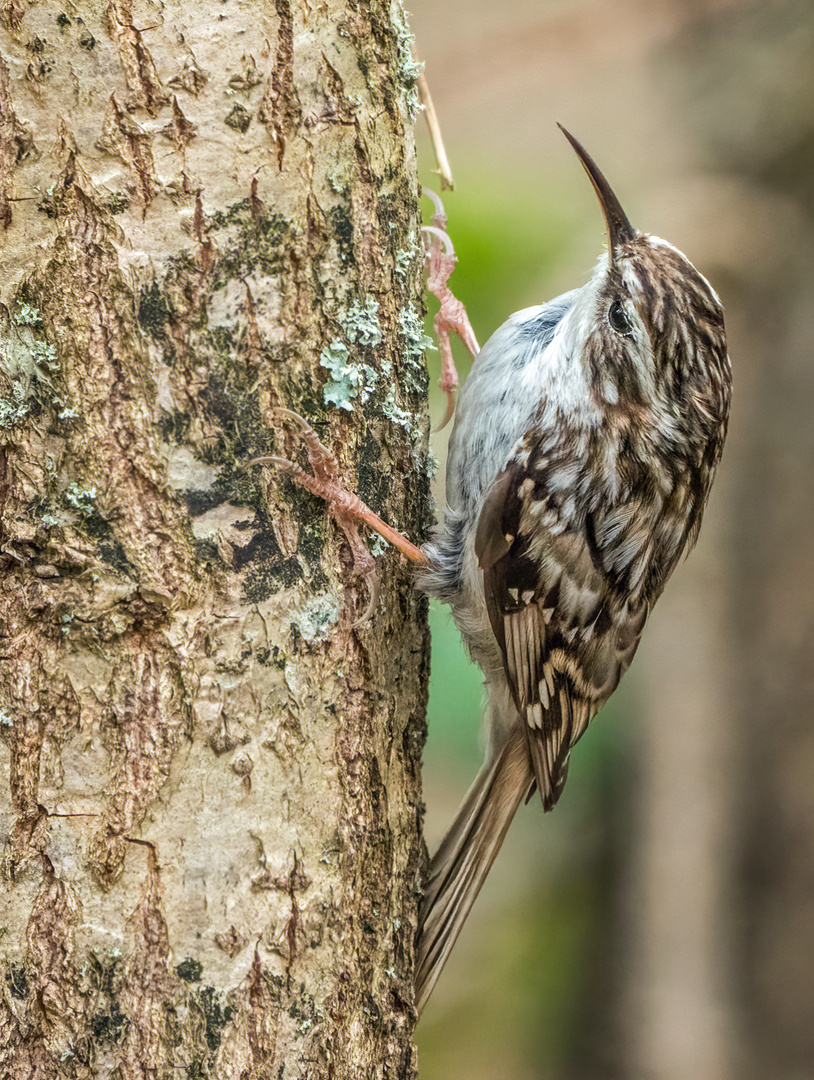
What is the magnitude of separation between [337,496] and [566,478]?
756 mm

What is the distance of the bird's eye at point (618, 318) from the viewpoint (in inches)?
93.0

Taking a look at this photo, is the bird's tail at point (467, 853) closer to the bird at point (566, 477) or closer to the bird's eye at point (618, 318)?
the bird at point (566, 477)

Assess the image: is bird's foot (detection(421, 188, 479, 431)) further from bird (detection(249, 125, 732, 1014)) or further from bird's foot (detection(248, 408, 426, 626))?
bird's foot (detection(248, 408, 426, 626))

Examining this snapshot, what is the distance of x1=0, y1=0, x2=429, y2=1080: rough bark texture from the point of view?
1582 mm

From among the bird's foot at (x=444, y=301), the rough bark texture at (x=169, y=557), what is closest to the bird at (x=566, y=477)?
the bird's foot at (x=444, y=301)

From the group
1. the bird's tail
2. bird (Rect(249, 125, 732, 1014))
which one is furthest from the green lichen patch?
bird (Rect(249, 125, 732, 1014))

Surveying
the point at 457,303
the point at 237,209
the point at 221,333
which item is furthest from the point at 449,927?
the point at 457,303

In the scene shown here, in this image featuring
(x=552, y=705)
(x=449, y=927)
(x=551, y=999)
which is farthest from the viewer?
(x=551, y=999)

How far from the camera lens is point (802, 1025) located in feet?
14.4

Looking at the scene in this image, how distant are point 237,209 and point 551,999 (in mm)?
4391

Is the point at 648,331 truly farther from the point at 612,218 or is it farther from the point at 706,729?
the point at 706,729

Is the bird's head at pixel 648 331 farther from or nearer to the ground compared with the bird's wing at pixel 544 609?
farther from the ground

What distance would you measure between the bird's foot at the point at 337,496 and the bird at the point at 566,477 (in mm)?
331

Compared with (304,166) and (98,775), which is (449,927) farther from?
(304,166)
